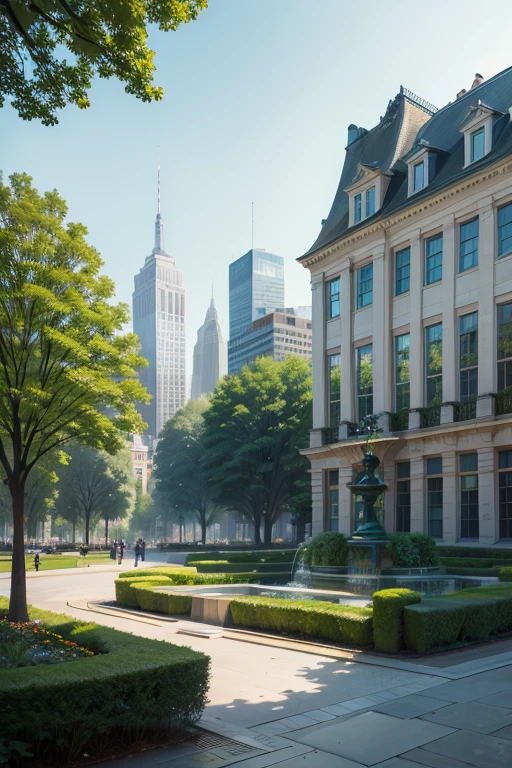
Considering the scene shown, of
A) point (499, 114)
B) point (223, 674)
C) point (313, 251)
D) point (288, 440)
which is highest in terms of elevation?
point (499, 114)

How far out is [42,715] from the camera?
7359 millimetres

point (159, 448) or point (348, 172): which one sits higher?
point (348, 172)

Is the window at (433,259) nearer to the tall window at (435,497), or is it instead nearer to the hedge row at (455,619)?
the tall window at (435,497)

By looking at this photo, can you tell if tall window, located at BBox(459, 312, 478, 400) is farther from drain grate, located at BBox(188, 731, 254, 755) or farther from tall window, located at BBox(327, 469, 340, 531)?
drain grate, located at BBox(188, 731, 254, 755)

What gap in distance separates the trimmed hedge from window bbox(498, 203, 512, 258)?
2501cm

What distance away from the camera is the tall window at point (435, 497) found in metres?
32.0

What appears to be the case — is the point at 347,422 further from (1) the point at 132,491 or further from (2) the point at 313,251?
(1) the point at 132,491

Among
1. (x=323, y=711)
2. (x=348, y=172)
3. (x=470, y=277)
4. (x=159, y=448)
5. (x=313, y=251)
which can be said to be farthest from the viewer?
(x=159, y=448)

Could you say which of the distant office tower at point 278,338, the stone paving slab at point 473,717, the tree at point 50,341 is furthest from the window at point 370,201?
the distant office tower at point 278,338

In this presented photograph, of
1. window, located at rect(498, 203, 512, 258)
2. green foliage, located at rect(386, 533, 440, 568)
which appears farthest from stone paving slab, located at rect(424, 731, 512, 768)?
window, located at rect(498, 203, 512, 258)

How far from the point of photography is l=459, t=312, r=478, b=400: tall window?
101 feet

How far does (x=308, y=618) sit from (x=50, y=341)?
932cm

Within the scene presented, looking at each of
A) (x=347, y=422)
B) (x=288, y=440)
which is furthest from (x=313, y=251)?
(x=288, y=440)

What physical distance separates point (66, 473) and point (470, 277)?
53733 millimetres
